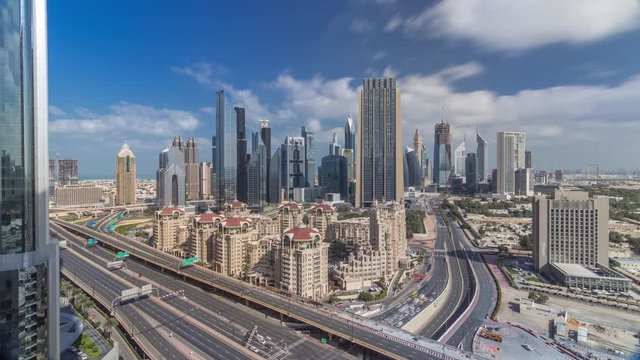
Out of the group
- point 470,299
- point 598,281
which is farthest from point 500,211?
point 470,299

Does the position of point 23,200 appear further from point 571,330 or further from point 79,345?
point 571,330

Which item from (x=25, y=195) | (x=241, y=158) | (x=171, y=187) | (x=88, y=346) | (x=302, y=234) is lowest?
(x=88, y=346)

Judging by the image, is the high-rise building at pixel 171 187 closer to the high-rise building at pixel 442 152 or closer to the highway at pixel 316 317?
the highway at pixel 316 317

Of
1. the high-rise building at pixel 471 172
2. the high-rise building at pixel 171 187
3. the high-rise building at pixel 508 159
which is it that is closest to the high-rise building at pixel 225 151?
the high-rise building at pixel 171 187

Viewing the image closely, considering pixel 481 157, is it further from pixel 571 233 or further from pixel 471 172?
pixel 571 233

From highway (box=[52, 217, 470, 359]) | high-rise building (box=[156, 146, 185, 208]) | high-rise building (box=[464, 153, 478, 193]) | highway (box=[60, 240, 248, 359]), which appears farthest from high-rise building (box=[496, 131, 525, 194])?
highway (box=[60, 240, 248, 359])

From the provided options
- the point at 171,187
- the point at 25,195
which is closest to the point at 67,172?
the point at 171,187
